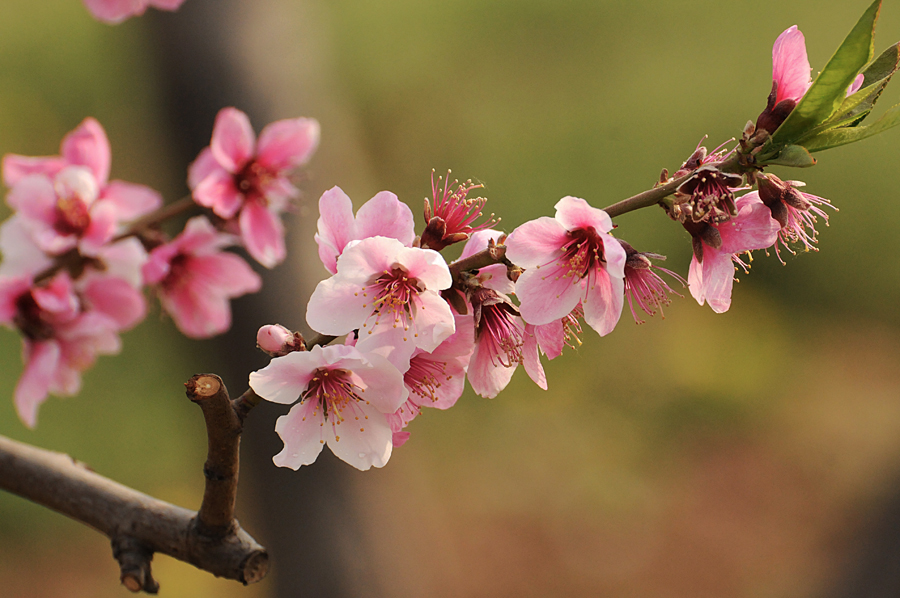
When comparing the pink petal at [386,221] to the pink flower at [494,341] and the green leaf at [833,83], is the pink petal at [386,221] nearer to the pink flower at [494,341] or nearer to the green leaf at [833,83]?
the pink flower at [494,341]

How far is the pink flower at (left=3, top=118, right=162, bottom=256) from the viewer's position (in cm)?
86

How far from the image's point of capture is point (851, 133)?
44 centimetres

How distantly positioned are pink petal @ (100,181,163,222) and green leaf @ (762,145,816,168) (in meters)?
0.78

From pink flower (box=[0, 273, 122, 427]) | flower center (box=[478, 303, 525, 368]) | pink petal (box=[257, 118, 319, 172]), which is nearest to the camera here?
flower center (box=[478, 303, 525, 368])

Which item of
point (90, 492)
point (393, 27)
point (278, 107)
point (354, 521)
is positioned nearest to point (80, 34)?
point (393, 27)

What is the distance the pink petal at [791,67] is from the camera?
1.61 ft

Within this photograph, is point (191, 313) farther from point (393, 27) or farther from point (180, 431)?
point (393, 27)

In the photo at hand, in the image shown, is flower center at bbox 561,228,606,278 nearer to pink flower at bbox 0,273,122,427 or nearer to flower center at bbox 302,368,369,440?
flower center at bbox 302,368,369,440

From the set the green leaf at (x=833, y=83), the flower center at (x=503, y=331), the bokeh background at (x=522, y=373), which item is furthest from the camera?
the bokeh background at (x=522, y=373)

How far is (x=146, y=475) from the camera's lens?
2.67 metres

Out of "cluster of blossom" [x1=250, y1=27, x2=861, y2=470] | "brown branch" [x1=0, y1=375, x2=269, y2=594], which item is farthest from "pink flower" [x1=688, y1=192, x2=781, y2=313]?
"brown branch" [x1=0, y1=375, x2=269, y2=594]

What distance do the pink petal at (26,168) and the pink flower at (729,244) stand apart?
2.73ft

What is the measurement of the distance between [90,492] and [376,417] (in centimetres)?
40

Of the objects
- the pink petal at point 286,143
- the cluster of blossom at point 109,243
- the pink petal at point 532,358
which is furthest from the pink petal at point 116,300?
the pink petal at point 532,358
